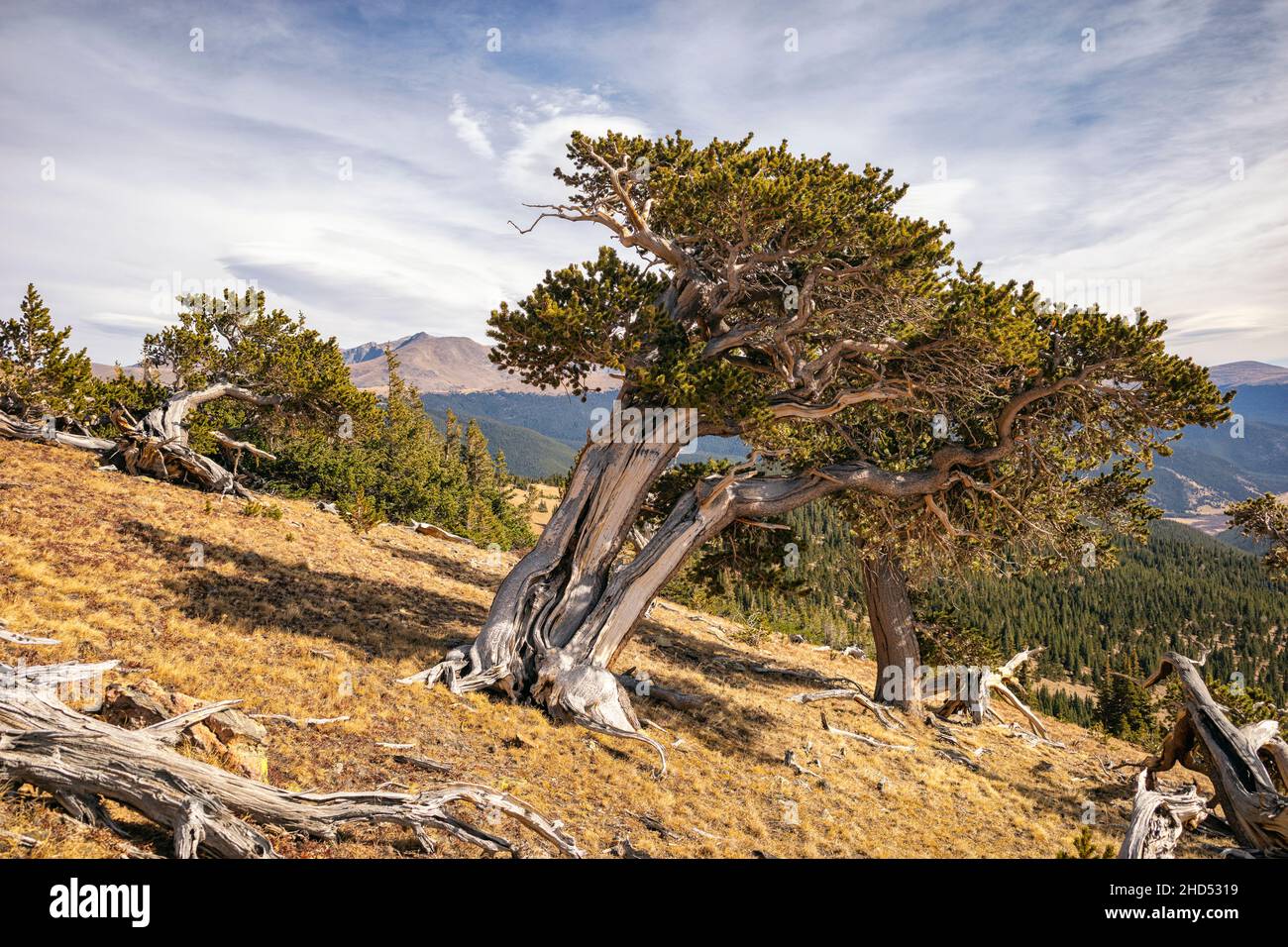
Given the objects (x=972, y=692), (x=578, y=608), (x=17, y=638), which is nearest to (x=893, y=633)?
(x=972, y=692)

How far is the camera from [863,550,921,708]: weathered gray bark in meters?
17.8

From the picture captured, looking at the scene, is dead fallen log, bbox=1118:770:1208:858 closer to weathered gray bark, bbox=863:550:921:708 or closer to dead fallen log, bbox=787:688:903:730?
dead fallen log, bbox=787:688:903:730

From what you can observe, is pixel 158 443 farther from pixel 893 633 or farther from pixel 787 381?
pixel 893 633

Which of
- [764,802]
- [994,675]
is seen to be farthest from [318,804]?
[994,675]

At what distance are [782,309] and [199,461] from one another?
20657 mm

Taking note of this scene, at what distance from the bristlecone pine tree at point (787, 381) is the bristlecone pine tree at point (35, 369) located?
66.3 feet

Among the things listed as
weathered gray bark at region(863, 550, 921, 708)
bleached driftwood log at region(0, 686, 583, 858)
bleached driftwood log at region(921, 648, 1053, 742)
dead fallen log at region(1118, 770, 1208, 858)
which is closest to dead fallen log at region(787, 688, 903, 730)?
weathered gray bark at region(863, 550, 921, 708)

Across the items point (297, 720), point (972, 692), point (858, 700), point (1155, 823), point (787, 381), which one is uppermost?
point (787, 381)

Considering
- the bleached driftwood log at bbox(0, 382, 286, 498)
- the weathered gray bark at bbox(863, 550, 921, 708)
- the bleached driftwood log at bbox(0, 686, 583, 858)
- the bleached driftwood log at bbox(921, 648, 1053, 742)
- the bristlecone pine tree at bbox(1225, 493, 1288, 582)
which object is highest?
the bleached driftwood log at bbox(0, 382, 286, 498)

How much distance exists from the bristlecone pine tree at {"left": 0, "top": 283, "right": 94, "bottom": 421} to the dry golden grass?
15.7 feet

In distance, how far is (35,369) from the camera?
22109 millimetres

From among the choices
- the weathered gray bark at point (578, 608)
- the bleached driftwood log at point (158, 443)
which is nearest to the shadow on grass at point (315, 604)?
the weathered gray bark at point (578, 608)

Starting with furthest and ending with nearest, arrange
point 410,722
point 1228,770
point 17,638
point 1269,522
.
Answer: point 1269,522, point 1228,770, point 410,722, point 17,638

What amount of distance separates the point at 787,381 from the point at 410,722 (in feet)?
30.3
